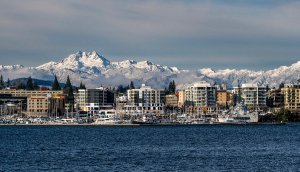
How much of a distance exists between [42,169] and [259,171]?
3041 centimetres

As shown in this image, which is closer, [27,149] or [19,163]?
[19,163]

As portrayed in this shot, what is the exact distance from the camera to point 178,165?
70312 mm

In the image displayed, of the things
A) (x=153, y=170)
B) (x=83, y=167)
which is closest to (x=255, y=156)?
(x=153, y=170)

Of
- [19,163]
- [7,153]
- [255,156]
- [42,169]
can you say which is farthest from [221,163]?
[7,153]

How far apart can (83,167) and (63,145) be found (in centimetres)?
3434

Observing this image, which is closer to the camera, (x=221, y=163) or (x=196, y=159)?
(x=221, y=163)

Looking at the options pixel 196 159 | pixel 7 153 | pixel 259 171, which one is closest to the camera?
pixel 259 171

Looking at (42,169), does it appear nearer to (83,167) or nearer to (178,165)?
(83,167)

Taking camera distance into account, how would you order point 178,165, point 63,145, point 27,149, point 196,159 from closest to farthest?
point 178,165, point 196,159, point 27,149, point 63,145

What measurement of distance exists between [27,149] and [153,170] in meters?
38.0

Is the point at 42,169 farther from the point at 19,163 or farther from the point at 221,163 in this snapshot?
the point at 221,163

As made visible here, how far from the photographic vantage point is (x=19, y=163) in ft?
241

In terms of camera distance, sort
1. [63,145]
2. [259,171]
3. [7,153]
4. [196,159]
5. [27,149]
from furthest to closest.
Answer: [63,145] < [27,149] < [7,153] < [196,159] < [259,171]

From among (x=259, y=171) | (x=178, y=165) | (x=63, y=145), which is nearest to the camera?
(x=259, y=171)
